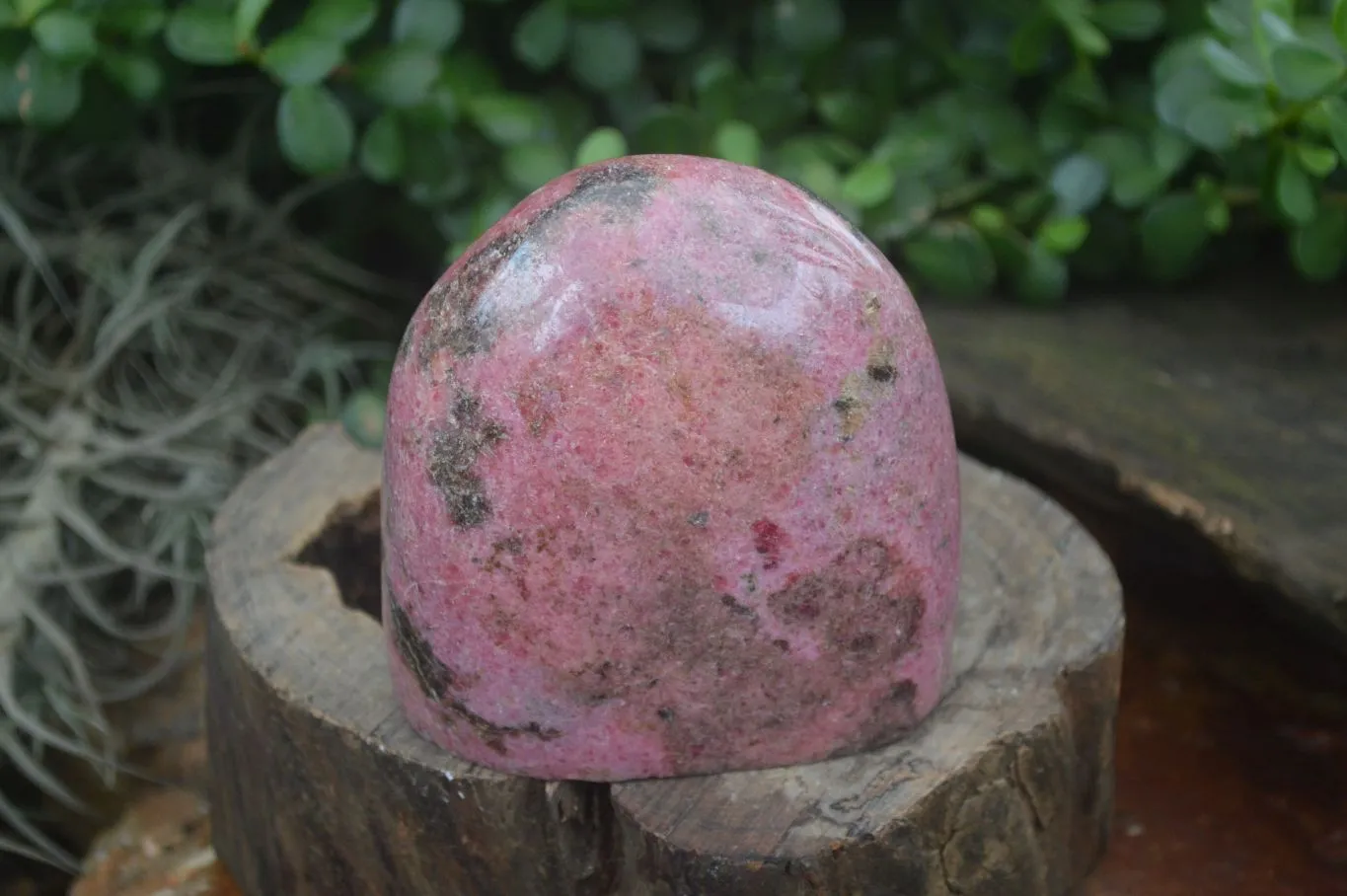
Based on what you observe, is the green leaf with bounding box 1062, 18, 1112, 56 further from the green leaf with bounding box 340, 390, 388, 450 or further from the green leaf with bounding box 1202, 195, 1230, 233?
the green leaf with bounding box 340, 390, 388, 450

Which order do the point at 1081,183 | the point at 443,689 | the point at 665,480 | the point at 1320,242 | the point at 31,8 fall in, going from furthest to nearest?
the point at 1081,183, the point at 1320,242, the point at 31,8, the point at 443,689, the point at 665,480

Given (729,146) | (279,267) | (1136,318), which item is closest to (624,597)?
(729,146)

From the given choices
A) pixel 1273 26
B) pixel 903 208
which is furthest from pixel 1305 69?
pixel 903 208

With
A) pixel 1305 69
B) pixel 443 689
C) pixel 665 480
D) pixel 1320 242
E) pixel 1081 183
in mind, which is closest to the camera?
pixel 665 480

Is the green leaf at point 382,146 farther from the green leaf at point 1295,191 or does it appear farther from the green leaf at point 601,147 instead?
the green leaf at point 1295,191

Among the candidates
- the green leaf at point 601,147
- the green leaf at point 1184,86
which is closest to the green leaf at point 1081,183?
the green leaf at point 1184,86

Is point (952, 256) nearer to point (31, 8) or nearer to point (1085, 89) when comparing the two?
point (1085, 89)

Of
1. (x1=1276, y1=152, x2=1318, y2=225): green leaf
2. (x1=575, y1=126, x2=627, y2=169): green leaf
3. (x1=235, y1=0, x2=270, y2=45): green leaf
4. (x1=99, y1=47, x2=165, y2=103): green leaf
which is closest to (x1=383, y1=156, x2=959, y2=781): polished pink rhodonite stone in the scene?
(x1=575, y1=126, x2=627, y2=169): green leaf
